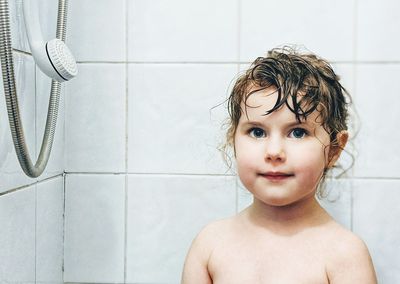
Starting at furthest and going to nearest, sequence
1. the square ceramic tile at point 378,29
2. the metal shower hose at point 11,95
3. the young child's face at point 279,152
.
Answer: the square ceramic tile at point 378,29 → the young child's face at point 279,152 → the metal shower hose at point 11,95

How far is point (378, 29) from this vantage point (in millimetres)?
1144

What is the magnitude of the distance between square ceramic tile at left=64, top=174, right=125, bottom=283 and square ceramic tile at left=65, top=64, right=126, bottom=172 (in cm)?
4

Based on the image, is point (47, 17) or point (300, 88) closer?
point (300, 88)

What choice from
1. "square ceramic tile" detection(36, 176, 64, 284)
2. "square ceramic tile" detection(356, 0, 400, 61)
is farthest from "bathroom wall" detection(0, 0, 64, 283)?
"square ceramic tile" detection(356, 0, 400, 61)

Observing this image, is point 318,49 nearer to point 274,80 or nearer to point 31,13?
point 274,80

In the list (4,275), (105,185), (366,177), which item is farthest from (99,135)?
(366,177)

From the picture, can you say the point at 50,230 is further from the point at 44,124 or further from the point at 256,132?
the point at 256,132

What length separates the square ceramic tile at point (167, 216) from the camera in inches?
46.9

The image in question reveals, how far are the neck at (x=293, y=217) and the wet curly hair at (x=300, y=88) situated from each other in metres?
0.12

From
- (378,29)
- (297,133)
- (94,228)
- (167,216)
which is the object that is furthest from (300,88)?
(94,228)

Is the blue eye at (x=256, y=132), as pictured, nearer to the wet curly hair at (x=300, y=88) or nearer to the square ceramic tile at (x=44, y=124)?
the wet curly hair at (x=300, y=88)

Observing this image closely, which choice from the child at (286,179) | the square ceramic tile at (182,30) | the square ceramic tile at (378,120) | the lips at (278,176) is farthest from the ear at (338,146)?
the square ceramic tile at (182,30)

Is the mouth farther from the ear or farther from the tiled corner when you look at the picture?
the tiled corner

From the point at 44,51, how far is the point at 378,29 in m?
0.71
